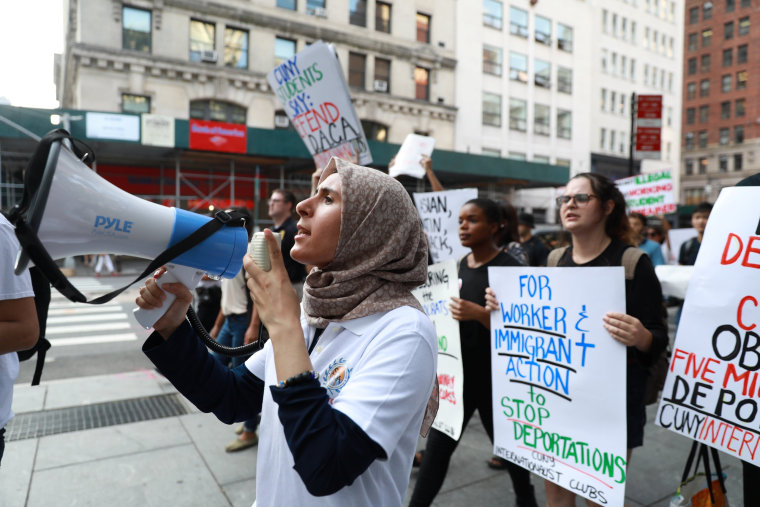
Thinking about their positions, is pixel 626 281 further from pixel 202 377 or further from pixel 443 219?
pixel 443 219

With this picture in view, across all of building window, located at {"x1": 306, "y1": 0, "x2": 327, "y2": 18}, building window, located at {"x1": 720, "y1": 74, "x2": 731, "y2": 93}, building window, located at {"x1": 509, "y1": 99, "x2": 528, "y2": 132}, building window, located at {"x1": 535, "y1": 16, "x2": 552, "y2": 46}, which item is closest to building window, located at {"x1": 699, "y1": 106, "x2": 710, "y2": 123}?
building window, located at {"x1": 720, "y1": 74, "x2": 731, "y2": 93}

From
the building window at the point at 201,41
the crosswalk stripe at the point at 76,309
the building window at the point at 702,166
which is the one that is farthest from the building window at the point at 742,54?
the crosswalk stripe at the point at 76,309

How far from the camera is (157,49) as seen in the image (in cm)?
2084

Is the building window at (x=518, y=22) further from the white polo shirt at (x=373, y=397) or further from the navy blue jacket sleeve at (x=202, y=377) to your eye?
the white polo shirt at (x=373, y=397)

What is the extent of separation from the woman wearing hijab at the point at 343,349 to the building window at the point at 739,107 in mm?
Result: 64153

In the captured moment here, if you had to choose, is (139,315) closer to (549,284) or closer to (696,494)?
(549,284)

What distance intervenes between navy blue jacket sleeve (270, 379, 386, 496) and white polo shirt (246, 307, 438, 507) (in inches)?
1.2

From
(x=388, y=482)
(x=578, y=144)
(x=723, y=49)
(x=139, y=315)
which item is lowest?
(x=388, y=482)

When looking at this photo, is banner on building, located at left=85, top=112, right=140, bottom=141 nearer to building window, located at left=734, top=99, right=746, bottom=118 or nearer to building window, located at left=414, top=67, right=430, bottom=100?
building window, located at left=414, top=67, right=430, bottom=100

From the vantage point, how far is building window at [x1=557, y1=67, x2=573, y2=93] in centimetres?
3422

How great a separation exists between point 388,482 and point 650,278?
179 centimetres

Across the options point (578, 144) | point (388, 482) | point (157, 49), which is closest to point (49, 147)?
point (388, 482)

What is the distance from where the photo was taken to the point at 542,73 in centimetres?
3331

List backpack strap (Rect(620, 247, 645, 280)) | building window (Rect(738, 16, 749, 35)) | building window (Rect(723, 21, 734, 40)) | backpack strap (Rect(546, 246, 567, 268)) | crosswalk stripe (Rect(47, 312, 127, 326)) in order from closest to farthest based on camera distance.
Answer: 1. backpack strap (Rect(620, 247, 645, 280))
2. backpack strap (Rect(546, 246, 567, 268))
3. crosswalk stripe (Rect(47, 312, 127, 326))
4. building window (Rect(738, 16, 749, 35))
5. building window (Rect(723, 21, 734, 40))
